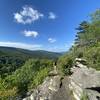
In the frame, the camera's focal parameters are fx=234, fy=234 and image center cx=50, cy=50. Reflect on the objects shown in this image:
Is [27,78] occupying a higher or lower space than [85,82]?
lower

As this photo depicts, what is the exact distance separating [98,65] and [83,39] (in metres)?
27.9

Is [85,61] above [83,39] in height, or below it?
below

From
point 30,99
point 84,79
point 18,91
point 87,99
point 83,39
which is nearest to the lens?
point 87,99

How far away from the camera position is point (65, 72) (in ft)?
123

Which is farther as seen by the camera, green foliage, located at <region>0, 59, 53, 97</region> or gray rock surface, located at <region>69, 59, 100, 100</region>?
green foliage, located at <region>0, 59, 53, 97</region>

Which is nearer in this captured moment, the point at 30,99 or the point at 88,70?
the point at 88,70

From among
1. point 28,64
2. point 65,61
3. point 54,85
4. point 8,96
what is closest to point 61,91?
point 54,85

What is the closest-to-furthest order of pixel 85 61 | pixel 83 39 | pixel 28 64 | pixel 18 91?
pixel 85 61
pixel 83 39
pixel 18 91
pixel 28 64

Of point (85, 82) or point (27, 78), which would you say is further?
point (27, 78)

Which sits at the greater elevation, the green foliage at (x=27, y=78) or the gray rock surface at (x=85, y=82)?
the gray rock surface at (x=85, y=82)

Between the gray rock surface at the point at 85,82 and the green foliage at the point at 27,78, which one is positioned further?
the green foliage at the point at 27,78

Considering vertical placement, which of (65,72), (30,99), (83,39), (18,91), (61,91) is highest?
(83,39)

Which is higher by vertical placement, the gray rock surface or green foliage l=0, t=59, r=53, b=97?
the gray rock surface

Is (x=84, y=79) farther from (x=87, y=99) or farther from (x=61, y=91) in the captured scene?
(x=61, y=91)
